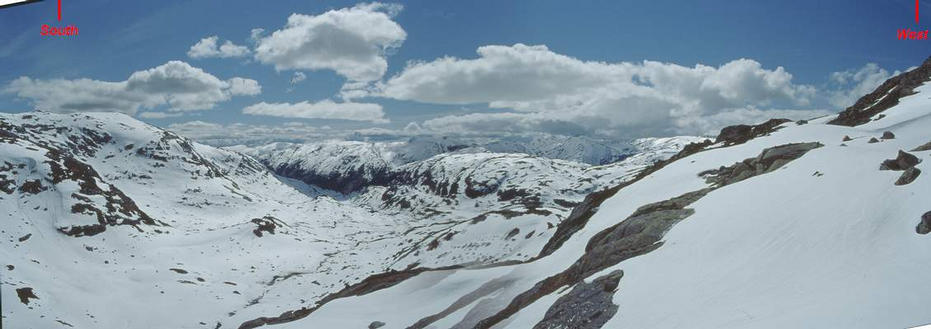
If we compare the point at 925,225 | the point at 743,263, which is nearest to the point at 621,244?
the point at 743,263

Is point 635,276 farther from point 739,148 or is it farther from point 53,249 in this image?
point 53,249

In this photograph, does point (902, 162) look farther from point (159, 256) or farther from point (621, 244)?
point (159, 256)

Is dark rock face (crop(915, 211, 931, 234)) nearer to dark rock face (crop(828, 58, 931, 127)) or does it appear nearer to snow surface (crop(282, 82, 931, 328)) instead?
snow surface (crop(282, 82, 931, 328))

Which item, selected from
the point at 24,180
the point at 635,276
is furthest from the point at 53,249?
the point at 635,276

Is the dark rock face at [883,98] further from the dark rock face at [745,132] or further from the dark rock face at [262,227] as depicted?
the dark rock face at [262,227]

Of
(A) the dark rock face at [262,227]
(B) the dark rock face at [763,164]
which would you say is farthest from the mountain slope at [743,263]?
(A) the dark rock face at [262,227]

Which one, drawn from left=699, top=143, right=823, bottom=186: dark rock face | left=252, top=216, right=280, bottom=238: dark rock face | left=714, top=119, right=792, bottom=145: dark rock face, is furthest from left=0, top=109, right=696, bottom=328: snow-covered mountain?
left=714, top=119, right=792, bottom=145: dark rock face
